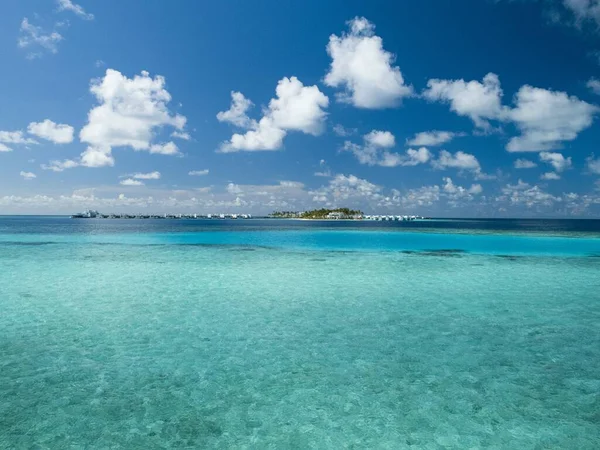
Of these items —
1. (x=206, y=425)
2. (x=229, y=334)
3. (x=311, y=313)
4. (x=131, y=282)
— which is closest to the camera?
(x=206, y=425)

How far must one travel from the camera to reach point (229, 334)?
10.1 m

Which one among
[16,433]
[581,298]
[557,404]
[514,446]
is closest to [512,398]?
[557,404]

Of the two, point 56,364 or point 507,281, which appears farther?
point 507,281

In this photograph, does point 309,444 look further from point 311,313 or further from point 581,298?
point 581,298

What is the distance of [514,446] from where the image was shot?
17.2ft

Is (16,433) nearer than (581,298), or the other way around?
(16,433)

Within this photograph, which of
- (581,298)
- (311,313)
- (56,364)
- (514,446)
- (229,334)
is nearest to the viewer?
(514,446)

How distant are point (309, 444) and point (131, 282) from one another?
1458 cm

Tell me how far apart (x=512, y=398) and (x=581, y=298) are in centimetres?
1067

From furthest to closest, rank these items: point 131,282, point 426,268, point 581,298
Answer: point 426,268 → point 131,282 → point 581,298

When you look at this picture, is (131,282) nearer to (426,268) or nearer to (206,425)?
(206,425)

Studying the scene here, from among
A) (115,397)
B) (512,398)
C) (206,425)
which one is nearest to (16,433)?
(115,397)

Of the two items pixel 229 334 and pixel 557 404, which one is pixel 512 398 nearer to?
pixel 557 404

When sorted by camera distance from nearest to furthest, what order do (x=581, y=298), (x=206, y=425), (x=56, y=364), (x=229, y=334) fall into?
(x=206, y=425), (x=56, y=364), (x=229, y=334), (x=581, y=298)
